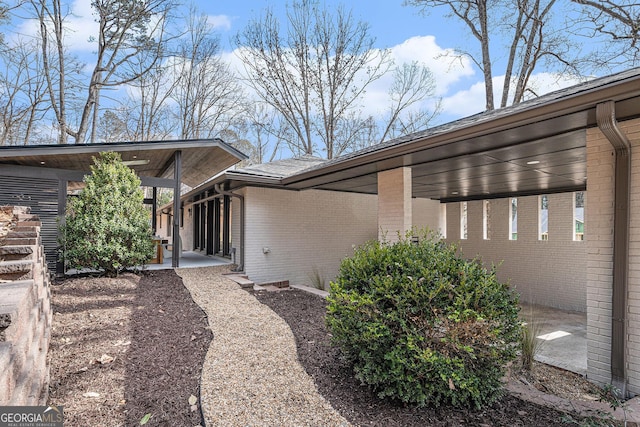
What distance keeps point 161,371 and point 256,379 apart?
0.93m

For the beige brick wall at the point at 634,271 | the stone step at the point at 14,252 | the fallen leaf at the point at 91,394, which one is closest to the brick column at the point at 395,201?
the beige brick wall at the point at 634,271

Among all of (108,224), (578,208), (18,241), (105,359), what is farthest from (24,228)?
(578,208)

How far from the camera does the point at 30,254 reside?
2.82 metres

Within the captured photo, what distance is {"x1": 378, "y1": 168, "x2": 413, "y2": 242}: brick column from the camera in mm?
5926

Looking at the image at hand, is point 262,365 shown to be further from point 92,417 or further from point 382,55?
point 382,55

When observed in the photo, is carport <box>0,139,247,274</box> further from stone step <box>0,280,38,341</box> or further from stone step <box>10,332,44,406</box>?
stone step <box>0,280,38,341</box>

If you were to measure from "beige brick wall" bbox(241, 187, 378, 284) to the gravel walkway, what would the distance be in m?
3.45

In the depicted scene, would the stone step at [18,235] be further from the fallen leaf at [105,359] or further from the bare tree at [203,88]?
the bare tree at [203,88]

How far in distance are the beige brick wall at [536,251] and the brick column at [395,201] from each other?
12.6 ft

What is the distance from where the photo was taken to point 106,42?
12.5 meters

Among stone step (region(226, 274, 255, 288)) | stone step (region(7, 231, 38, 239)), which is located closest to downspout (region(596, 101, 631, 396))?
stone step (region(226, 274, 255, 288))

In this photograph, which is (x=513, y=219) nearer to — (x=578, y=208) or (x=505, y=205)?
(x=505, y=205)

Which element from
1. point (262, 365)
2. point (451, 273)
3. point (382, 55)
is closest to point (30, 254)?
point (262, 365)

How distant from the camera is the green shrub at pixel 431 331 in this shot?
93.1 inches
